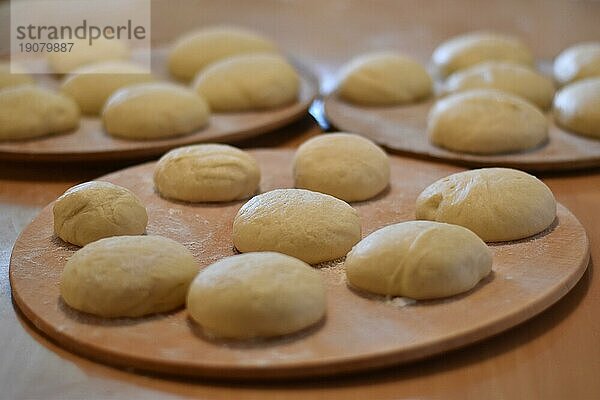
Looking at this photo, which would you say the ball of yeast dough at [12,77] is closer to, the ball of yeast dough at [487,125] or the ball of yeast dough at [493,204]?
the ball of yeast dough at [487,125]

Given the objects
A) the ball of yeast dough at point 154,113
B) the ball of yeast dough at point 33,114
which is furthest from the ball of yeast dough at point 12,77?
the ball of yeast dough at point 154,113

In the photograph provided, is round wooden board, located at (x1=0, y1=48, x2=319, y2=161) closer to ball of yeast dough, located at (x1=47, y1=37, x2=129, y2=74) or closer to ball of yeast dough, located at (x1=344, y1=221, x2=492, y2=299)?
ball of yeast dough, located at (x1=47, y1=37, x2=129, y2=74)

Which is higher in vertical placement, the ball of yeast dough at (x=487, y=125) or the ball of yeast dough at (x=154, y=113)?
the ball of yeast dough at (x=487, y=125)

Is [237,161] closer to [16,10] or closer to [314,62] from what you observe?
[314,62]

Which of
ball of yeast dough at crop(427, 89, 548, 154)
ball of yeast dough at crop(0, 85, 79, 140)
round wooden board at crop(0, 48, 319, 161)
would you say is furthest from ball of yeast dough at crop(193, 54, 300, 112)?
ball of yeast dough at crop(427, 89, 548, 154)

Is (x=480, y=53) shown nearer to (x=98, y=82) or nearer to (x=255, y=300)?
(x=98, y=82)

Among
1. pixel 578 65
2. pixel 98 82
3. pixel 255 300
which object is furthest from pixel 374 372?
pixel 578 65

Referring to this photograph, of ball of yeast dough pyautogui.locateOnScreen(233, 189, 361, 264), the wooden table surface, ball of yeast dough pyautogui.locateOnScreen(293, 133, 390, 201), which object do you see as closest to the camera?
the wooden table surface
